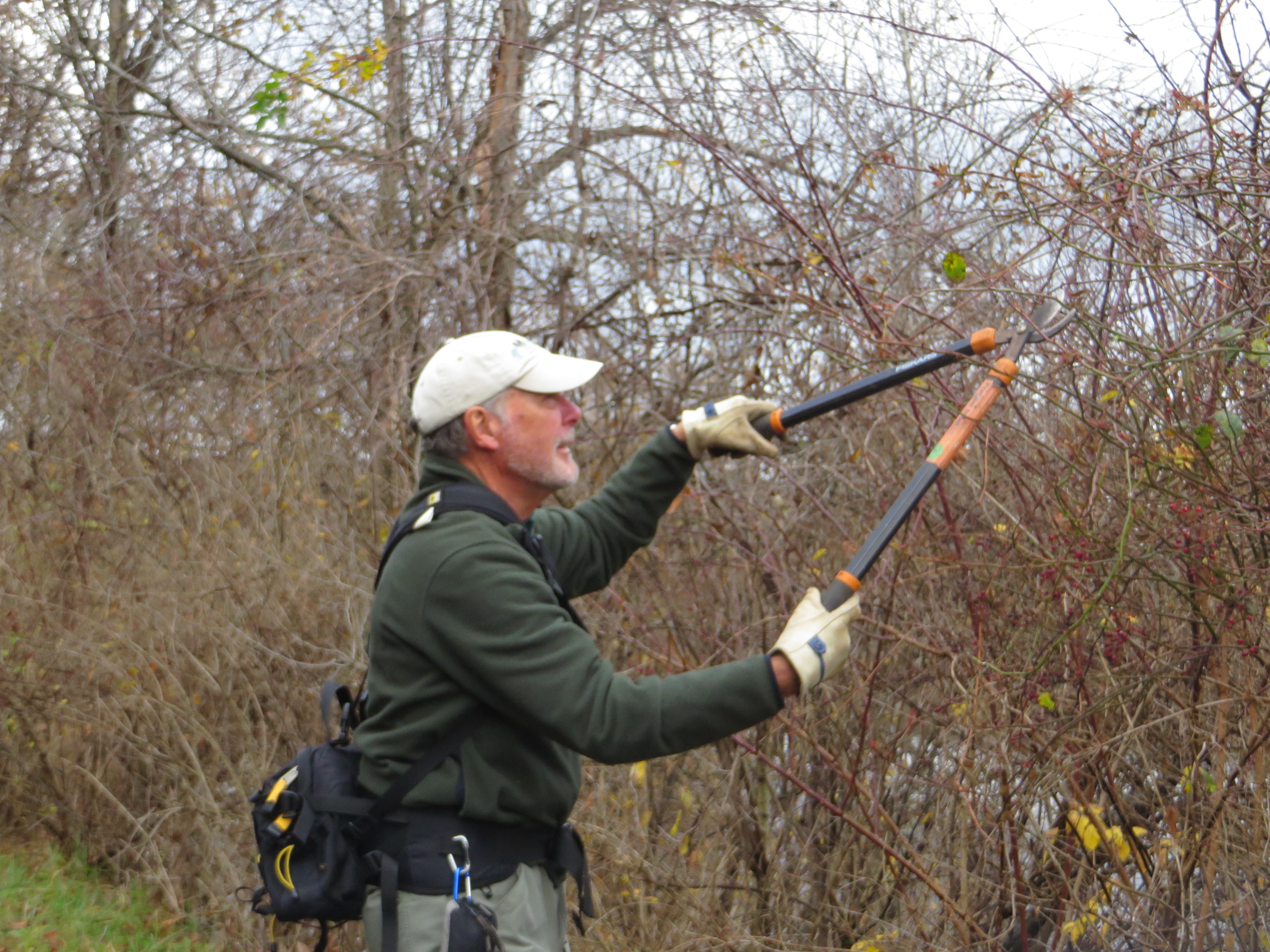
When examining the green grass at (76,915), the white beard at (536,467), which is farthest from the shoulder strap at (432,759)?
the green grass at (76,915)

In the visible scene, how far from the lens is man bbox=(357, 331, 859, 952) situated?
251 cm

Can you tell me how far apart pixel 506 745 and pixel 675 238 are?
11.3ft

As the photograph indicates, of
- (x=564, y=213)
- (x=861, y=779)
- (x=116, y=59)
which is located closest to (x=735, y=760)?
(x=861, y=779)

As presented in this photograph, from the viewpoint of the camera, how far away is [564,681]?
252 centimetres

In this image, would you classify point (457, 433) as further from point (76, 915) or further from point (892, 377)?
point (76, 915)

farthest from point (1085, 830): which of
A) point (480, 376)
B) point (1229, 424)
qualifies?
point (480, 376)

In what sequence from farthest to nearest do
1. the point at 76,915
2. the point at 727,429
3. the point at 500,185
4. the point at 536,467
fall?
the point at 500,185
the point at 76,915
the point at 727,429
the point at 536,467

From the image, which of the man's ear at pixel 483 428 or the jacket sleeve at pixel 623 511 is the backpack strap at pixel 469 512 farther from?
the jacket sleeve at pixel 623 511

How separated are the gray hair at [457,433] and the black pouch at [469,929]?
3.15 feet

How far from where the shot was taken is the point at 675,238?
5699 mm

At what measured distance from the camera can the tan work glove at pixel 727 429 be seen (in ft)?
11.0

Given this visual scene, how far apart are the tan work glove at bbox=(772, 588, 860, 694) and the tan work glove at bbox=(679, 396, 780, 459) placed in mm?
777

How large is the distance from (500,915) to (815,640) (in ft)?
2.82

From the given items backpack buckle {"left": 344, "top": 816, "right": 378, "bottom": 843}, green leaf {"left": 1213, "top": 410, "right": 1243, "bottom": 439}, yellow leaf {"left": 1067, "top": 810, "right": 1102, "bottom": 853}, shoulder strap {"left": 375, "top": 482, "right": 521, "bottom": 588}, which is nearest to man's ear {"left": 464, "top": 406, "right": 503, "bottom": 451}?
shoulder strap {"left": 375, "top": 482, "right": 521, "bottom": 588}
